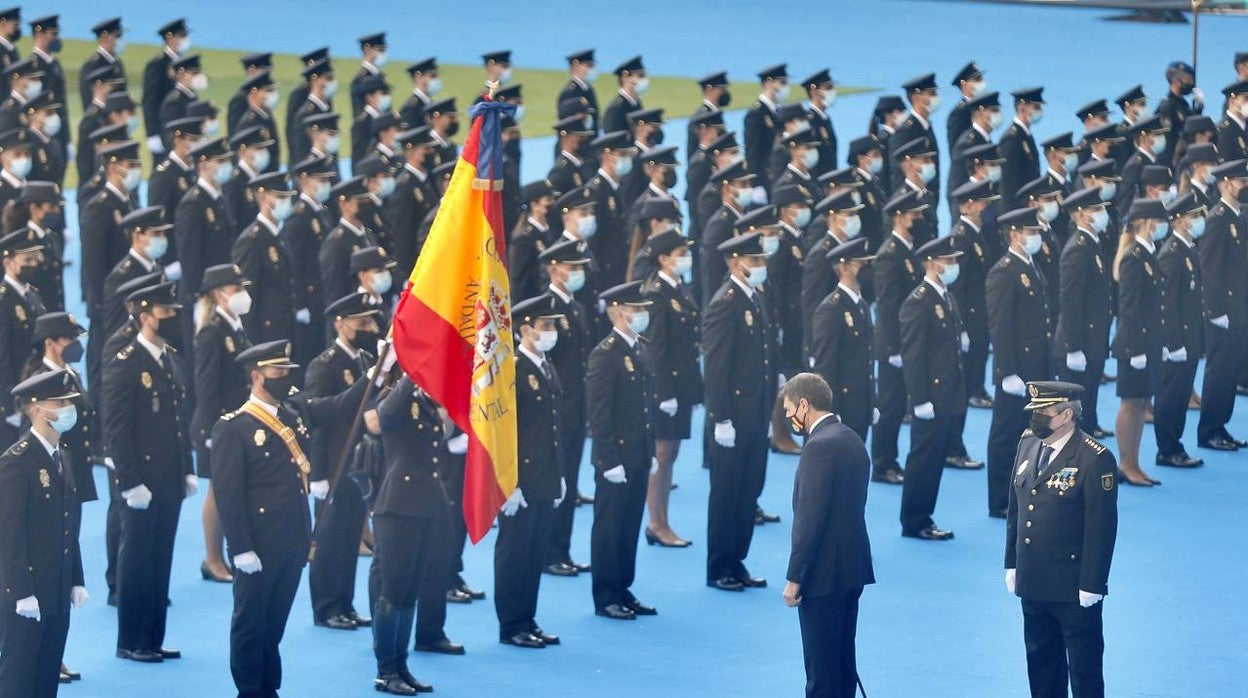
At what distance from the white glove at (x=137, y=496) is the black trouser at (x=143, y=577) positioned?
66mm

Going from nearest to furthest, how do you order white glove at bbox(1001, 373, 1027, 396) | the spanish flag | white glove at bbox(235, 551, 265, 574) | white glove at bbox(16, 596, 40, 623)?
white glove at bbox(16, 596, 40, 623)
white glove at bbox(235, 551, 265, 574)
the spanish flag
white glove at bbox(1001, 373, 1027, 396)

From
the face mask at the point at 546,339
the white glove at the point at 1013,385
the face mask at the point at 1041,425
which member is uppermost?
the face mask at the point at 546,339

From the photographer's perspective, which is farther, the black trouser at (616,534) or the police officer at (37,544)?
the black trouser at (616,534)

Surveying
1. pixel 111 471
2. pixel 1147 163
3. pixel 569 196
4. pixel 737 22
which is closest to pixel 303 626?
pixel 111 471

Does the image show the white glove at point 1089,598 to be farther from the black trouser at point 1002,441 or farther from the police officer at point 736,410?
the black trouser at point 1002,441

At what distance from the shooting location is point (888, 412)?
1285 centimetres

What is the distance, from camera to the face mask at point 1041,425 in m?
8.78

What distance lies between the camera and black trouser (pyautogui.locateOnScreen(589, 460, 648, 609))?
34.7 ft

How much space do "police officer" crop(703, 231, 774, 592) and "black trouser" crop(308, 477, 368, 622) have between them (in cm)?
181

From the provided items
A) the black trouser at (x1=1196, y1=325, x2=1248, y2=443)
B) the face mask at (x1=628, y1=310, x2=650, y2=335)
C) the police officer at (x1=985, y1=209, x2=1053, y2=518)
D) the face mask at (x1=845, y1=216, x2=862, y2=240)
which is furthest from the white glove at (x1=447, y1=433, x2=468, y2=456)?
the black trouser at (x1=1196, y1=325, x2=1248, y2=443)

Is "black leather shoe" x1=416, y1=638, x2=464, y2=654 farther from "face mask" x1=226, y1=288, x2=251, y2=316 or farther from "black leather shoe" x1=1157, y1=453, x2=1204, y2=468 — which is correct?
"black leather shoe" x1=1157, y1=453, x2=1204, y2=468

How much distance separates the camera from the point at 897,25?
105 feet

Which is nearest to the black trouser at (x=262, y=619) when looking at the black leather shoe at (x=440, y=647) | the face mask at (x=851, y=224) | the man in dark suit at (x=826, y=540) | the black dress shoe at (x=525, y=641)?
the black leather shoe at (x=440, y=647)

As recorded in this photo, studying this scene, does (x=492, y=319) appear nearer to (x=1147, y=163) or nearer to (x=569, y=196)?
(x=569, y=196)
